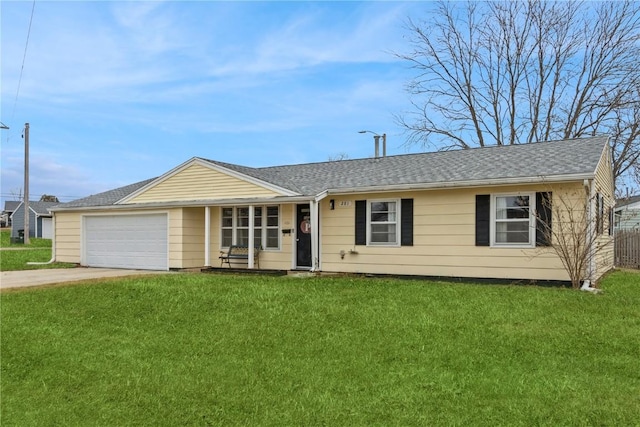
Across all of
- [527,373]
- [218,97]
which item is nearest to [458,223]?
[527,373]

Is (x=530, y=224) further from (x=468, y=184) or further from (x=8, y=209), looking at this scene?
(x=8, y=209)

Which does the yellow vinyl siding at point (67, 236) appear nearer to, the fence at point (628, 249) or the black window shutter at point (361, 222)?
the black window shutter at point (361, 222)

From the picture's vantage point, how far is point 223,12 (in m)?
11.9

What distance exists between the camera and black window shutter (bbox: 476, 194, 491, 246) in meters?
11.9

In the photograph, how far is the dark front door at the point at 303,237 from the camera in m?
14.6

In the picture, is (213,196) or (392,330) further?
(213,196)

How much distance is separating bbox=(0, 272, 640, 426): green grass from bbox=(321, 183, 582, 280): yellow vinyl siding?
1546 mm

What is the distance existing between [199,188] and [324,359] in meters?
11.4

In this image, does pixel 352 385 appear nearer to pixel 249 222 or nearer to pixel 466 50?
pixel 249 222

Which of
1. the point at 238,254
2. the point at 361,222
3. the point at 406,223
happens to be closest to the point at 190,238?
the point at 238,254

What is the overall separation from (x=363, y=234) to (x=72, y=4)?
28.2 ft

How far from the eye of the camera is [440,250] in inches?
491

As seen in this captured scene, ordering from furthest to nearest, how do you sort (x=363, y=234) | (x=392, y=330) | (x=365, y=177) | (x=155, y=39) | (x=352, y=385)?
(x=365, y=177)
(x=363, y=234)
(x=155, y=39)
(x=392, y=330)
(x=352, y=385)

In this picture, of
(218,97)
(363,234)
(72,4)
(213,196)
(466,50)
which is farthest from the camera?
(466,50)
